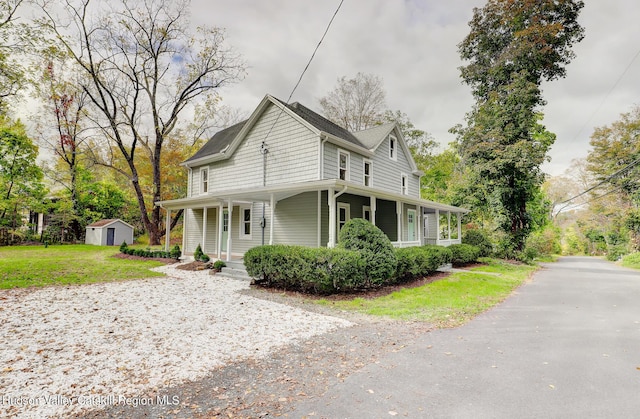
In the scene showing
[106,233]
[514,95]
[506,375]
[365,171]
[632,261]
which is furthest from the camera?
[106,233]

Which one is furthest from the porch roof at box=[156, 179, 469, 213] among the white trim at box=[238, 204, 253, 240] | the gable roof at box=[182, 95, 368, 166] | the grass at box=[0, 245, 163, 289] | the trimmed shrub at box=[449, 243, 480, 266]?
the grass at box=[0, 245, 163, 289]

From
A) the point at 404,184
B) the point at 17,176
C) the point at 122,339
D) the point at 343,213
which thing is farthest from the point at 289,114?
the point at 17,176

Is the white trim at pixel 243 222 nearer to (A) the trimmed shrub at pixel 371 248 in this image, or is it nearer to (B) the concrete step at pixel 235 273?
(B) the concrete step at pixel 235 273

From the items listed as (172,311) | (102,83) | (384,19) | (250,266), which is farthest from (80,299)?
(102,83)

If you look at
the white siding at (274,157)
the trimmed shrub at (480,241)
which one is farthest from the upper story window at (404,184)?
the white siding at (274,157)

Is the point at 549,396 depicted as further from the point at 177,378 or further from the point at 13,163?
the point at 13,163

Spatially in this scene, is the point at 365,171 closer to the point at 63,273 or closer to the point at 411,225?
the point at 411,225

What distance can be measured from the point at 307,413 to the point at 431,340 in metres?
3.03

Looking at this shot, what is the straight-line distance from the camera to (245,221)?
50.7 ft

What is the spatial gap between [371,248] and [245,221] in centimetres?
820

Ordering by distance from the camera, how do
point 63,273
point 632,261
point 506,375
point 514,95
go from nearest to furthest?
point 506,375
point 63,273
point 514,95
point 632,261

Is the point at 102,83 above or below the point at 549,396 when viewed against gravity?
above

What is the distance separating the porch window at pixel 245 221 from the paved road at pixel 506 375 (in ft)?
37.2

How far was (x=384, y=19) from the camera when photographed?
8.70 meters
